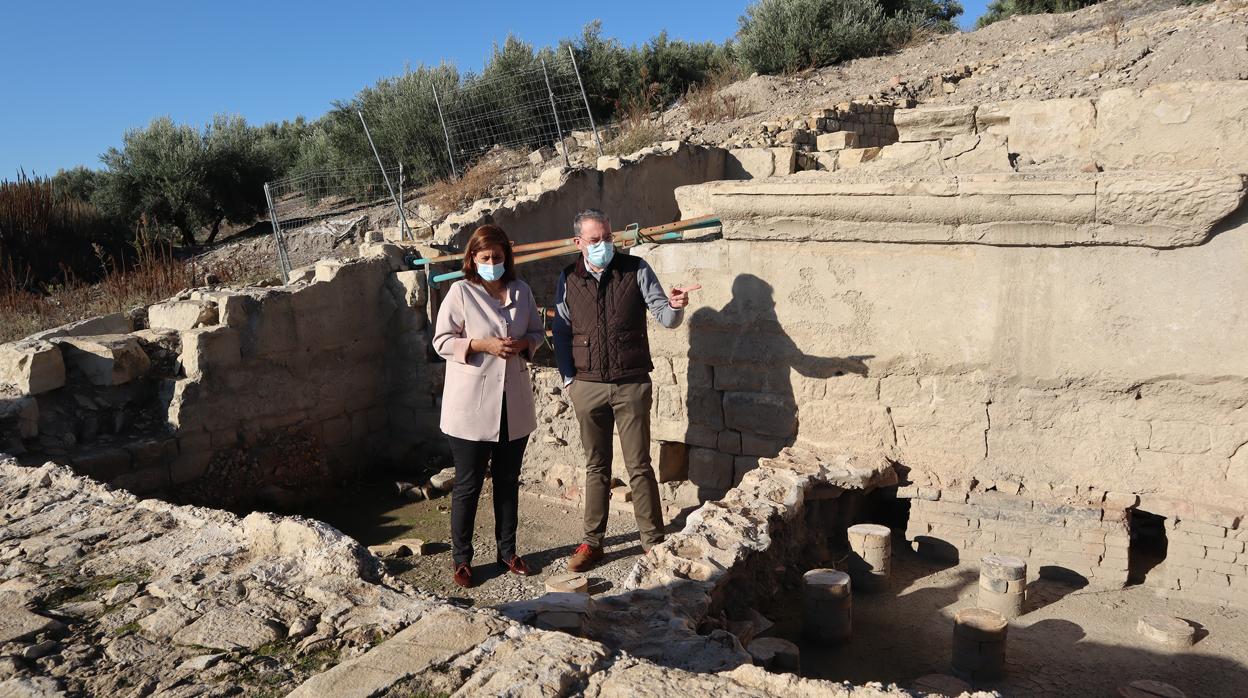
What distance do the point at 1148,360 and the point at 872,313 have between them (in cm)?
128

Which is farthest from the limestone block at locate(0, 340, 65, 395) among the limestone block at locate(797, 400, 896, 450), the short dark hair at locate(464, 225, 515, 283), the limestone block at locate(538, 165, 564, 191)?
the limestone block at locate(797, 400, 896, 450)

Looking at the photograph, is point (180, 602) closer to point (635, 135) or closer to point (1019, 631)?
point (1019, 631)

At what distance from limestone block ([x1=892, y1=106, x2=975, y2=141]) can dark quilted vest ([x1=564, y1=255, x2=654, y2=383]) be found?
2.24 metres

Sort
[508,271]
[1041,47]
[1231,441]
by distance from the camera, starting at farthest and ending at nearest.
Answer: [1041,47]
[508,271]
[1231,441]

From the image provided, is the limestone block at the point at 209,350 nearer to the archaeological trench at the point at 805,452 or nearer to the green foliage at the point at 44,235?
the archaeological trench at the point at 805,452

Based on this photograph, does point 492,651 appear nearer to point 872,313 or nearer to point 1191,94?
point 872,313

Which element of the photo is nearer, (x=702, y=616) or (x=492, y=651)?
(x=492, y=651)

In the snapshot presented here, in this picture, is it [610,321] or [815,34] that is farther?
[815,34]

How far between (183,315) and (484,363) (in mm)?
2936

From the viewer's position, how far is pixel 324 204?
14164mm

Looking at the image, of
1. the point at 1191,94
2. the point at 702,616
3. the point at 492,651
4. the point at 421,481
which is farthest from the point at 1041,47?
the point at 492,651

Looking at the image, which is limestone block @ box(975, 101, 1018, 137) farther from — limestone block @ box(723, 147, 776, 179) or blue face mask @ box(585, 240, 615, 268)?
limestone block @ box(723, 147, 776, 179)

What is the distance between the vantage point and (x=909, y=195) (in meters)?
4.57

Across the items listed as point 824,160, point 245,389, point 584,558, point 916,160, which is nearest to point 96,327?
point 245,389
